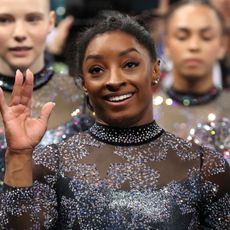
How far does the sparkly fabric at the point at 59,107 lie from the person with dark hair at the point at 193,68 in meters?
0.43

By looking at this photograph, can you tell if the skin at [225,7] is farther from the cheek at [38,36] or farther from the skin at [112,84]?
the skin at [112,84]

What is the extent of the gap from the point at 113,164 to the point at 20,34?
76 centimetres

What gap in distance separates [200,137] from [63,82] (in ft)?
1.62

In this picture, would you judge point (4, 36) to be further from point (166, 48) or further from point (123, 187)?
point (166, 48)

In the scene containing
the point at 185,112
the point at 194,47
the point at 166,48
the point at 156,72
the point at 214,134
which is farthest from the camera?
the point at 166,48

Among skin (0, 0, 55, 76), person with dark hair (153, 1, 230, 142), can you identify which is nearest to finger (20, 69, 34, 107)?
skin (0, 0, 55, 76)

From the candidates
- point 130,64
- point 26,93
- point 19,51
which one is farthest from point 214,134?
point 26,93

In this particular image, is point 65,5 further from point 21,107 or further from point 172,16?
point 21,107

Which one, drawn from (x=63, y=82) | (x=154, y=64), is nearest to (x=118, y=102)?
(x=154, y=64)

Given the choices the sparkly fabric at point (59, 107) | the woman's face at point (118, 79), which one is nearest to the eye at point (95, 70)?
the woman's face at point (118, 79)

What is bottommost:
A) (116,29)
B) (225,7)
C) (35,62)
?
(225,7)

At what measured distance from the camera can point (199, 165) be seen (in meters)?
1.90

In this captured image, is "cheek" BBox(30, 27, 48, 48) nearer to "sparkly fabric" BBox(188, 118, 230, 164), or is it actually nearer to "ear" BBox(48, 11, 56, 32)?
"ear" BBox(48, 11, 56, 32)

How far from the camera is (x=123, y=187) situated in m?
1.84
